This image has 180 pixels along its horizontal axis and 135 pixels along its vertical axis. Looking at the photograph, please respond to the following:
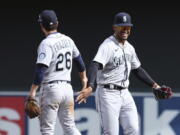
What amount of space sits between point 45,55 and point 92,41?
2626 millimetres

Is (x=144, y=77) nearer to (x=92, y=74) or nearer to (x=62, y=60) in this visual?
(x=92, y=74)

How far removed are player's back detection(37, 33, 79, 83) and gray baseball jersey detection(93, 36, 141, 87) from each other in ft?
1.13

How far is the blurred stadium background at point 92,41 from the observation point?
9.68m

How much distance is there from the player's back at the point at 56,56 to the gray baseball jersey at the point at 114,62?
343mm

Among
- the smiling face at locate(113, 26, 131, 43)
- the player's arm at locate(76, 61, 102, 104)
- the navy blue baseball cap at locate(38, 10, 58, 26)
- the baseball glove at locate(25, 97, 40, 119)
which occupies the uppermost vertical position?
the navy blue baseball cap at locate(38, 10, 58, 26)

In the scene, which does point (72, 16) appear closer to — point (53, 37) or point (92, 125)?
point (92, 125)

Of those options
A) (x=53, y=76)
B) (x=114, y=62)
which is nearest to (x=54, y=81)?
(x=53, y=76)

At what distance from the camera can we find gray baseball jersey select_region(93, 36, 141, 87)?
24.7 ft

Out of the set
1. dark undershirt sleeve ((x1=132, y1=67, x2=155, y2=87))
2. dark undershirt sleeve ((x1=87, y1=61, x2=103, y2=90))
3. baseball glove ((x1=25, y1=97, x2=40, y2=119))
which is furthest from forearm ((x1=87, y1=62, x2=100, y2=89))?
dark undershirt sleeve ((x1=132, y1=67, x2=155, y2=87))

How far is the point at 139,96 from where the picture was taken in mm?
9672

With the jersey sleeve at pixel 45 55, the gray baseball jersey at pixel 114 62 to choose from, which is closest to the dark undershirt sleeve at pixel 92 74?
the gray baseball jersey at pixel 114 62

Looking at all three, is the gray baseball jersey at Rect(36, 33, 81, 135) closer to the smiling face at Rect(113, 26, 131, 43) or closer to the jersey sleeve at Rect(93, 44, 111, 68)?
the jersey sleeve at Rect(93, 44, 111, 68)

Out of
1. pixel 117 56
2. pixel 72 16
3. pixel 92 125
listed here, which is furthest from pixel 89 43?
pixel 117 56

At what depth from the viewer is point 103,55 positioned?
24.5 ft
